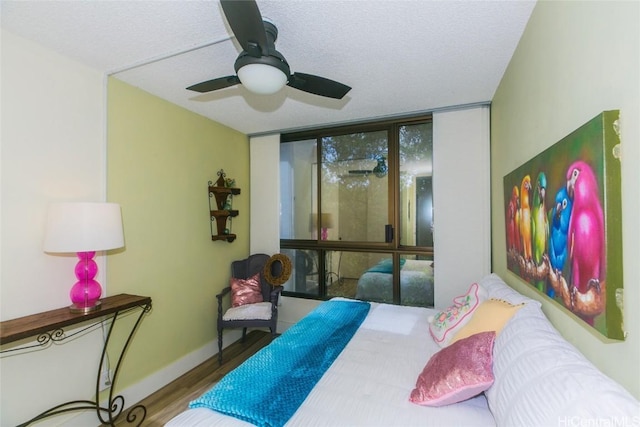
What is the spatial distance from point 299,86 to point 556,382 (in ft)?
5.86

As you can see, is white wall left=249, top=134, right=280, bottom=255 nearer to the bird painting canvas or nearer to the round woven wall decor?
the round woven wall decor

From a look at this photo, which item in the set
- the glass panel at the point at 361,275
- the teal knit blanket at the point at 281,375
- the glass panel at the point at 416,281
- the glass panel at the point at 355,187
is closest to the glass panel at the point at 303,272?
the glass panel at the point at 361,275

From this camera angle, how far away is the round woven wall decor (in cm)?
321

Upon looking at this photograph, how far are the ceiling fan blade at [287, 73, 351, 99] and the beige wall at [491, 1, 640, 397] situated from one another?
3.24 ft

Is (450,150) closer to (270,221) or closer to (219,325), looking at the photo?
(270,221)

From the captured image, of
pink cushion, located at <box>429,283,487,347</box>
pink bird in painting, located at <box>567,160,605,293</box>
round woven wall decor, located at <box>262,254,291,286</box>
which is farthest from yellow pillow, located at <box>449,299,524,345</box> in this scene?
round woven wall decor, located at <box>262,254,291,286</box>

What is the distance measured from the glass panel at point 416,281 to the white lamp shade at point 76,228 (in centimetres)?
267

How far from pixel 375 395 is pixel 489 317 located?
0.74m

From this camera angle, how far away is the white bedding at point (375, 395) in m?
1.18

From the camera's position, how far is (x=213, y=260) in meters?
3.20

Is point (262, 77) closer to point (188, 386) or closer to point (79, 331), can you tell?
point (79, 331)

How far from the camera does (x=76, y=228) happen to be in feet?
5.66

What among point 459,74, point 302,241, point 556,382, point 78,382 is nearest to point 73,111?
point 78,382

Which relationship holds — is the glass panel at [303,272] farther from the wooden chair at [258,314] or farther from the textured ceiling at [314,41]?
the textured ceiling at [314,41]
